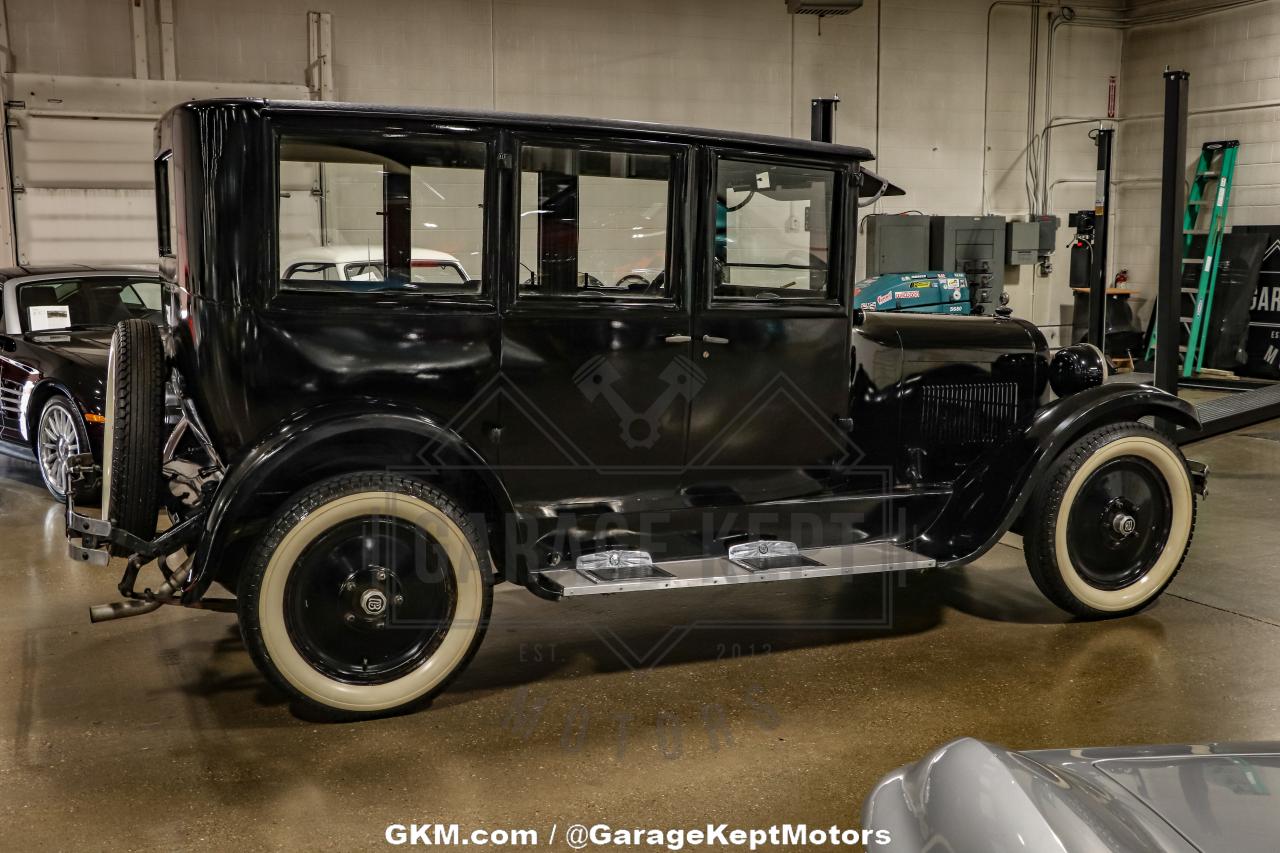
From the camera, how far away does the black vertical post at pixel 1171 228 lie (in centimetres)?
680

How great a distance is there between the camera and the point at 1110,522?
13.6 ft

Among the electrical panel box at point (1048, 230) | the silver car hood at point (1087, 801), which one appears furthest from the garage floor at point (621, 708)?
the electrical panel box at point (1048, 230)

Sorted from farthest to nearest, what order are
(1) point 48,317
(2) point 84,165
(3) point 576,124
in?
(2) point 84,165 < (1) point 48,317 < (3) point 576,124

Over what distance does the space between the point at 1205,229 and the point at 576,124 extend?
11182 millimetres

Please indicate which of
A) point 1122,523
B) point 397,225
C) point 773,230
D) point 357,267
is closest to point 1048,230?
point 1122,523

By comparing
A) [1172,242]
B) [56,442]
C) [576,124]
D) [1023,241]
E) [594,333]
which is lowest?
[56,442]

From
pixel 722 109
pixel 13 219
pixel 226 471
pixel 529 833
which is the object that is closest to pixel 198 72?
pixel 13 219

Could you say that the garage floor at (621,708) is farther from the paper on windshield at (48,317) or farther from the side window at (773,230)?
the paper on windshield at (48,317)

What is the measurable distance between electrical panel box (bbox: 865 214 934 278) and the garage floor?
7641 mm

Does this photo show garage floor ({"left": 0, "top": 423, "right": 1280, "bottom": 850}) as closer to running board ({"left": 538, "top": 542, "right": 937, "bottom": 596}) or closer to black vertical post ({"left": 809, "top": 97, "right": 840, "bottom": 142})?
running board ({"left": 538, "top": 542, "right": 937, "bottom": 596})

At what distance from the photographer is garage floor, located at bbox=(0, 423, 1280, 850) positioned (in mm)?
2770

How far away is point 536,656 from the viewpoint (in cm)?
387

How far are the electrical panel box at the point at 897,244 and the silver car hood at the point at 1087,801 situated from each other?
1084 cm

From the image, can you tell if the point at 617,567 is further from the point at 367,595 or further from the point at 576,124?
the point at 576,124
